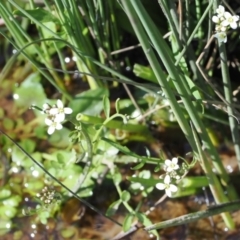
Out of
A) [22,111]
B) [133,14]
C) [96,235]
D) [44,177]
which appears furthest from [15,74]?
[133,14]

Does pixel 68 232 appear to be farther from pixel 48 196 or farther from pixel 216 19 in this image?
pixel 216 19

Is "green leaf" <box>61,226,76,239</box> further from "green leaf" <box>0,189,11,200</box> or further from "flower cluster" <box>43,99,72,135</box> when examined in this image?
"flower cluster" <box>43,99,72,135</box>

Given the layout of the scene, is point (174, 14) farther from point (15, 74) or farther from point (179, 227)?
point (15, 74)

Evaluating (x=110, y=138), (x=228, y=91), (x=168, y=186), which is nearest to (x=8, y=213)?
(x=110, y=138)

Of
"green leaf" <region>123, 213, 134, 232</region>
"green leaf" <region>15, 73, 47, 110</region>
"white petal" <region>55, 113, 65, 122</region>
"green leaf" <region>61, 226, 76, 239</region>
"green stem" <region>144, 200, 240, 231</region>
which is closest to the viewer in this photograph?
"white petal" <region>55, 113, 65, 122</region>

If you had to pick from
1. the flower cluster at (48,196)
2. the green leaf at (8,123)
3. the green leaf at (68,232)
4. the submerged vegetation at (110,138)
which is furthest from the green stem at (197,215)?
the green leaf at (8,123)

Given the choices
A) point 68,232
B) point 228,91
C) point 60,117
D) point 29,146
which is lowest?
point 68,232

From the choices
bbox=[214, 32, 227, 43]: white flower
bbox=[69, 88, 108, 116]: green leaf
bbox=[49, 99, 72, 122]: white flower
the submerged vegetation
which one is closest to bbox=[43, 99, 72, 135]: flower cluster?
bbox=[49, 99, 72, 122]: white flower

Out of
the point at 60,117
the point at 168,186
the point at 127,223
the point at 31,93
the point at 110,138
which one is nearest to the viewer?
the point at 60,117

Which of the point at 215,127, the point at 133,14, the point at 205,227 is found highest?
the point at 133,14
